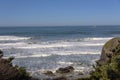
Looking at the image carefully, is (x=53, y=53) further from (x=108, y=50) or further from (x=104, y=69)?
(x=104, y=69)

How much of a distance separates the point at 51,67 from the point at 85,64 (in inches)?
102

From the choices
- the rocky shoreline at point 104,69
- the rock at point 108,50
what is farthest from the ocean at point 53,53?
the rocky shoreline at point 104,69

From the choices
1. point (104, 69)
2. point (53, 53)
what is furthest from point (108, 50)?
point (53, 53)

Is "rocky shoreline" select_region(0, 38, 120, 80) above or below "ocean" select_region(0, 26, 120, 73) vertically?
above

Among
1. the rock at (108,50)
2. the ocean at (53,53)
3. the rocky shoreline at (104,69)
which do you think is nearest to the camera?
the rocky shoreline at (104,69)

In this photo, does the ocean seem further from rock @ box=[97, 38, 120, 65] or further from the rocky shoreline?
the rocky shoreline

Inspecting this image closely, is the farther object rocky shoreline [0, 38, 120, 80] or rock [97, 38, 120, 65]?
rock [97, 38, 120, 65]

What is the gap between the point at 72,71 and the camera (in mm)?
19469

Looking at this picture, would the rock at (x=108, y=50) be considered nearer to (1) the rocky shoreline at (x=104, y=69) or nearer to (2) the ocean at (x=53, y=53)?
(1) the rocky shoreline at (x=104, y=69)

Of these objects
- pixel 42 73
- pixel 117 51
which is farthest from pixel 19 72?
pixel 42 73

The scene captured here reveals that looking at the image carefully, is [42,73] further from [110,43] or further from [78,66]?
[110,43]

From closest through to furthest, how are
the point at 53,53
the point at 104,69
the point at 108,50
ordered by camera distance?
1. the point at 104,69
2. the point at 108,50
3. the point at 53,53

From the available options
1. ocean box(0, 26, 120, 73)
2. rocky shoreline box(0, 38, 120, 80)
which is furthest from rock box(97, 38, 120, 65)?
ocean box(0, 26, 120, 73)

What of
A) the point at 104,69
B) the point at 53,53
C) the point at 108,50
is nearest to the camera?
the point at 104,69
